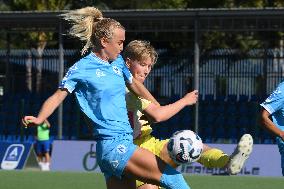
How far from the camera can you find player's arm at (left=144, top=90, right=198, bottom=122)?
7164mm

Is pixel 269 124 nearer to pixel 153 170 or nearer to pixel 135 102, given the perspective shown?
pixel 135 102

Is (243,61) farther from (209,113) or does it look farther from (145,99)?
(145,99)

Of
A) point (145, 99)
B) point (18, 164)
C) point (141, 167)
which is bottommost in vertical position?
point (18, 164)

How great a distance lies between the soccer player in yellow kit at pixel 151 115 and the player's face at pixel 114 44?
1.57 feet

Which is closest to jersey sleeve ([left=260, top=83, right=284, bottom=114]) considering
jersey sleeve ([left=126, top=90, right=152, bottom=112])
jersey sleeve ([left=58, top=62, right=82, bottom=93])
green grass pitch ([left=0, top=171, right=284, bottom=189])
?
jersey sleeve ([left=126, top=90, right=152, bottom=112])

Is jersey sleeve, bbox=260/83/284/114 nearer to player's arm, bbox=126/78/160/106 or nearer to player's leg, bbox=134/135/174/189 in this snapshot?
player's leg, bbox=134/135/174/189

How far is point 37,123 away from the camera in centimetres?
686

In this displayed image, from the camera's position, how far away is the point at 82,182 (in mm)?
16172

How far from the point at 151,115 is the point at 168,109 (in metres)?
0.18

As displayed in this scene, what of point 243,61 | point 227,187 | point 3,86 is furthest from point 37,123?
point 3,86

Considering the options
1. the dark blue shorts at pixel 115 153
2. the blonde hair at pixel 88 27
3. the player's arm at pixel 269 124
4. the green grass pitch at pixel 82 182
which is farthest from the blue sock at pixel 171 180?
the green grass pitch at pixel 82 182

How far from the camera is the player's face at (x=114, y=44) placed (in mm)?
7409

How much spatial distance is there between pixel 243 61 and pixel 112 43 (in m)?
19.3

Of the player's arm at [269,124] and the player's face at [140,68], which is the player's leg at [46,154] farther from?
the player's face at [140,68]
